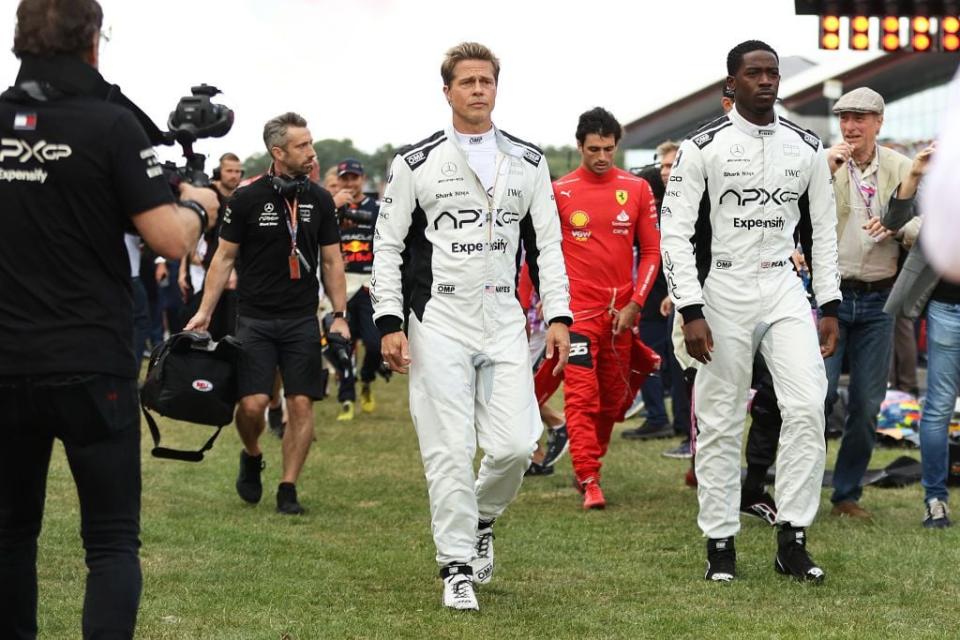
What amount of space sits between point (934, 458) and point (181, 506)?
4.61 metres

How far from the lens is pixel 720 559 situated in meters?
7.30

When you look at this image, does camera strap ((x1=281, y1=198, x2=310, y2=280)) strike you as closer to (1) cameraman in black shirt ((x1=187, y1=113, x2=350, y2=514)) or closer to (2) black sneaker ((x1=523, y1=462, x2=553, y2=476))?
(1) cameraman in black shirt ((x1=187, y1=113, x2=350, y2=514))

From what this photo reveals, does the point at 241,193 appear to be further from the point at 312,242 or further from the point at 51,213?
the point at 51,213

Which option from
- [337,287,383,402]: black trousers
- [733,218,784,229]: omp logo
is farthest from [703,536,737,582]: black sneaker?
[337,287,383,402]: black trousers

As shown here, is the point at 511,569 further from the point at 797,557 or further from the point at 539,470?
the point at 539,470

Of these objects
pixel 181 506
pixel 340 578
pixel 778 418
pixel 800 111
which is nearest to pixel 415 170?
pixel 340 578

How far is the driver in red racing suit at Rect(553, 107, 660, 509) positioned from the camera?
395 inches

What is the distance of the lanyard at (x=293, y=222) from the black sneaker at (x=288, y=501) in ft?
4.82

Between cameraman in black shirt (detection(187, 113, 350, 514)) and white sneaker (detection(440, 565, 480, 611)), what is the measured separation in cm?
308

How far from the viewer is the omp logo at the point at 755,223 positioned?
7.26 metres

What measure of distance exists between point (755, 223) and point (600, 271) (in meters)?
2.92

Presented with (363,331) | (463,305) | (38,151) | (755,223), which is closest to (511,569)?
(463,305)

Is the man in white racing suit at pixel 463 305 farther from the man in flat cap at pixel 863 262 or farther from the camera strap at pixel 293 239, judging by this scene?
the camera strap at pixel 293 239

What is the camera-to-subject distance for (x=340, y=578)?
A: 7.37 m
